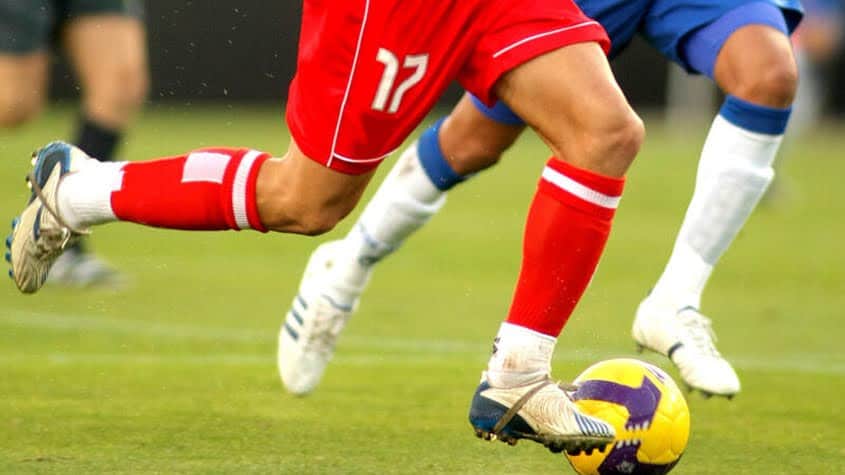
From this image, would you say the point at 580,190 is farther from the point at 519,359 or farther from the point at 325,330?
the point at 325,330

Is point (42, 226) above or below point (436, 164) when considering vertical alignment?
above

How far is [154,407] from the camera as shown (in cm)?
456

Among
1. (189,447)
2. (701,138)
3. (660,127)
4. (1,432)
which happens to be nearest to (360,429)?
(189,447)

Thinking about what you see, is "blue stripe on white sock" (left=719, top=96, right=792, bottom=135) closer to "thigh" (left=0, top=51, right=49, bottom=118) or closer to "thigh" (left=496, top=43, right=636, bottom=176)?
"thigh" (left=496, top=43, right=636, bottom=176)

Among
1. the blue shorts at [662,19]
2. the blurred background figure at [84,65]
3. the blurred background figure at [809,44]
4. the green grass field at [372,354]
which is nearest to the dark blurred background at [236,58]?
the blurred background figure at [809,44]

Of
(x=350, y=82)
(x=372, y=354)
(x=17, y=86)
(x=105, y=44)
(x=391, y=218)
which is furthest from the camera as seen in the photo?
(x=105, y=44)

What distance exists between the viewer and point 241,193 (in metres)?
3.99

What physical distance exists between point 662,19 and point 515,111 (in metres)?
1.15

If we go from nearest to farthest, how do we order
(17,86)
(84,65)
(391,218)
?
(391,218) → (17,86) → (84,65)

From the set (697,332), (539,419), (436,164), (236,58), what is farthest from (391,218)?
(236,58)

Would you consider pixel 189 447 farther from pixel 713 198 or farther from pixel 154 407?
pixel 713 198

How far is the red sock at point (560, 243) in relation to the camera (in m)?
3.76

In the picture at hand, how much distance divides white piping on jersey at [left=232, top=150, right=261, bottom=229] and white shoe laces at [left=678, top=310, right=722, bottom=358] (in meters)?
1.27

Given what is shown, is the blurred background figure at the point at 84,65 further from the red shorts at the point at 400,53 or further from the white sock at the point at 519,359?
the white sock at the point at 519,359
